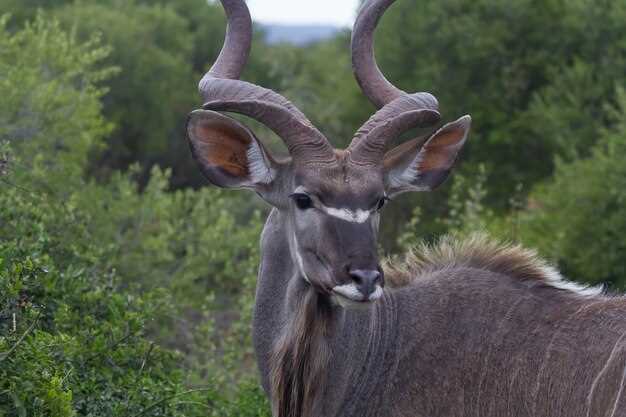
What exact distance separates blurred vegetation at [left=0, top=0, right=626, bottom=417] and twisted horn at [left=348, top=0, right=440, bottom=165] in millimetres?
1566

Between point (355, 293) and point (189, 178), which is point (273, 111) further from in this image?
point (189, 178)

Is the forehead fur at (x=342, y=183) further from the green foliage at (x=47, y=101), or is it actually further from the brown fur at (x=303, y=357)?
the green foliage at (x=47, y=101)

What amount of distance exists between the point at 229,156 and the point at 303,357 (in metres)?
1.00

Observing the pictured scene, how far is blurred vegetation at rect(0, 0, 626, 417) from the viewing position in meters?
5.84

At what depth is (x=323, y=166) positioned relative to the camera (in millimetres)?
5199

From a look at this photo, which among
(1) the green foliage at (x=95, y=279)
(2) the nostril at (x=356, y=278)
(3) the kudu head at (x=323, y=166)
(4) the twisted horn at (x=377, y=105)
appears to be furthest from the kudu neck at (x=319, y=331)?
(1) the green foliage at (x=95, y=279)

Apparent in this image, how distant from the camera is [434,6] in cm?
1648

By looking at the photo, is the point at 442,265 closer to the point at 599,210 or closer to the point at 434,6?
the point at 599,210

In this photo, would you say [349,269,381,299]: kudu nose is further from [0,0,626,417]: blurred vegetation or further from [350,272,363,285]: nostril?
[0,0,626,417]: blurred vegetation

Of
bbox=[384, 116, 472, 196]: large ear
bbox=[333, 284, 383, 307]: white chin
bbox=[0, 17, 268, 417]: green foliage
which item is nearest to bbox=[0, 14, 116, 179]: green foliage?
bbox=[0, 17, 268, 417]: green foliage

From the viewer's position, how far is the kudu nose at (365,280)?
4824mm

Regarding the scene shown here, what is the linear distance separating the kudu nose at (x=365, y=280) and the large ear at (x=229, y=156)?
31.4 inches

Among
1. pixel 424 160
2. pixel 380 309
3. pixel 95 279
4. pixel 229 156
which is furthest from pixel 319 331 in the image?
pixel 95 279

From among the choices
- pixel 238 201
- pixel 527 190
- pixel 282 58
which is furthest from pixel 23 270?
pixel 282 58
